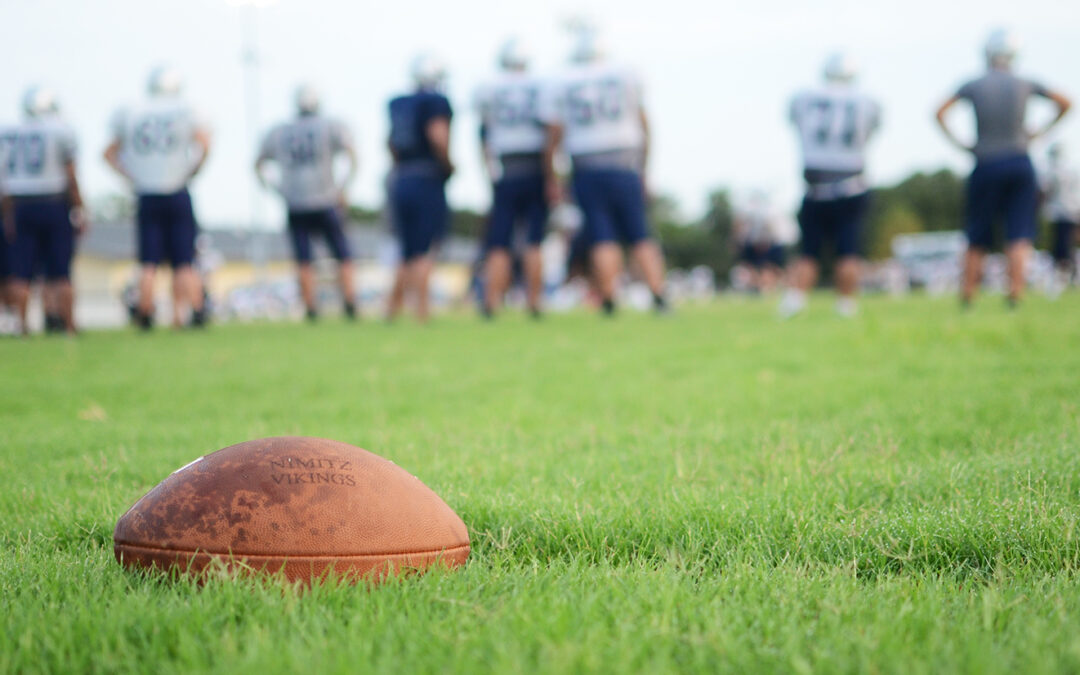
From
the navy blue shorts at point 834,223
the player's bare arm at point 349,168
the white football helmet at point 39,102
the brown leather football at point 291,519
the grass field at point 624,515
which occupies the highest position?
the white football helmet at point 39,102

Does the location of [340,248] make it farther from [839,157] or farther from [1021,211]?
[1021,211]

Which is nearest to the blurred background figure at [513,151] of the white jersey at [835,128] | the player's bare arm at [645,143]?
the player's bare arm at [645,143]

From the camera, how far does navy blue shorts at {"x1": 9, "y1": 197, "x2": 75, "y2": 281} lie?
31.1ft

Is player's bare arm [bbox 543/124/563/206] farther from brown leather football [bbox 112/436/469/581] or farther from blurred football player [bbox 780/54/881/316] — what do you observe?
brown leather football [bbox 112/436/469/581]

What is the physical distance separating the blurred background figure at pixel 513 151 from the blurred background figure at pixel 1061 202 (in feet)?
33.3

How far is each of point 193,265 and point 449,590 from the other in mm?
8644

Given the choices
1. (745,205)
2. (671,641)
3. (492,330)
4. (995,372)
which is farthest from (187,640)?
(745,205)

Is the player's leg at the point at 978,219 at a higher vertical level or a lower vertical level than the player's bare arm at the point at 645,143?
lower

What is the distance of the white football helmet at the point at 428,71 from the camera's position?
32.8 feet

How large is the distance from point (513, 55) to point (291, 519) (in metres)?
8.82

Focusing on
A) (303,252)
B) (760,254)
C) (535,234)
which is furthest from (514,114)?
(760,254)

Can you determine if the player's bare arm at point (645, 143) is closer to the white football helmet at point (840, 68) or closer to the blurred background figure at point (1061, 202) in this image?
the white football helmet at point (840, 68)

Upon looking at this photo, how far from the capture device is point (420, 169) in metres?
9.95

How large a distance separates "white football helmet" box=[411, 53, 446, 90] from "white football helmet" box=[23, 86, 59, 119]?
11.8 ft
